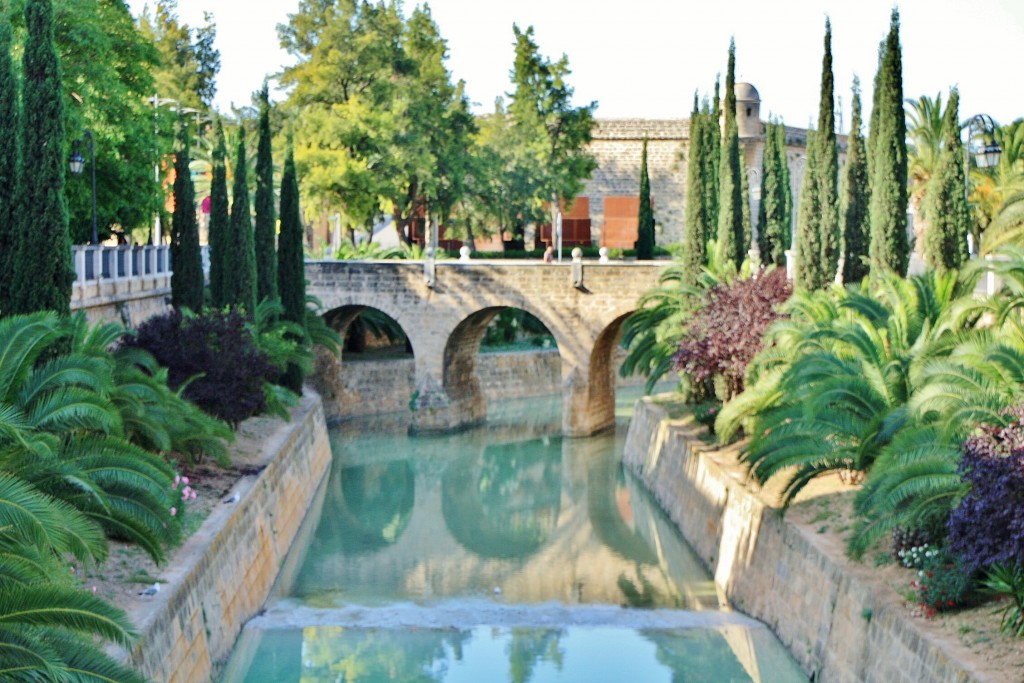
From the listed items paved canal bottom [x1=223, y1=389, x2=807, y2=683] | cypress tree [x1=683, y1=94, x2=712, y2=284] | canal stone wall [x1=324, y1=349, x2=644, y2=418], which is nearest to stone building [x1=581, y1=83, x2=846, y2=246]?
canal stone wall [x1=324, y1=349, x2=644, y2=418]

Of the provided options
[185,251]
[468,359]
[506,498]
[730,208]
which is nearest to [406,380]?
[468,359]

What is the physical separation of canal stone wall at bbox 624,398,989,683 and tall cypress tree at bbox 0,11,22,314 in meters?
8.96

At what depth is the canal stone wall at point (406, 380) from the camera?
3612cm

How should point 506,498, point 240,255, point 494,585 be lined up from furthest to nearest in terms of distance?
point 506,498
point 240,255
point 494,585

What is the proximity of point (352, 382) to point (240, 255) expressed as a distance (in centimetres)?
1140

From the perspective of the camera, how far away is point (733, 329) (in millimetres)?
22688

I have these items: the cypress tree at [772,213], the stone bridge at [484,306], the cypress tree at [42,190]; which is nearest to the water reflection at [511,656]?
the cypress tree at [42,190]

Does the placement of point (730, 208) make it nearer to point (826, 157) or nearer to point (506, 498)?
point (826, 157)

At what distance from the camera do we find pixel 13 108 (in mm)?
14203

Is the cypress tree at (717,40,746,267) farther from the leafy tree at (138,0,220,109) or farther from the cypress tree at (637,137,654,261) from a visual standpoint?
the leafy tree at (138,0,220,109)

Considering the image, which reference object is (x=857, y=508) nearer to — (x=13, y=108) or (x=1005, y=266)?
(x=1005, y=266)

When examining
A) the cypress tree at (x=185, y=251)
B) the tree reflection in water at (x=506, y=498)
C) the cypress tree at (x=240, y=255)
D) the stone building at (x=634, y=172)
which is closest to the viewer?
the tree reflection in water at (x=506, y=498)

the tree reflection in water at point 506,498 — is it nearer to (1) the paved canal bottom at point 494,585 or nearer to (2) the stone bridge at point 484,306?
(1) the paved canal bottom at point 494,585

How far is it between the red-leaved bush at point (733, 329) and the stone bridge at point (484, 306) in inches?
322
